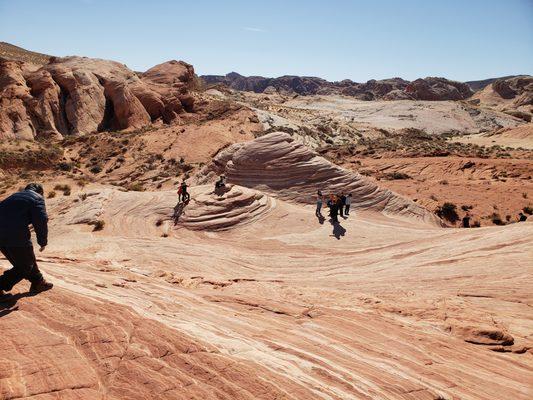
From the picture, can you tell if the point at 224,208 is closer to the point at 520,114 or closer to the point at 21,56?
the point at 21,56

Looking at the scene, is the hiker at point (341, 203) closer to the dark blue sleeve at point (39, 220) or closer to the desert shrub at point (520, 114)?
the dark blue sleeve at point (39, 220)

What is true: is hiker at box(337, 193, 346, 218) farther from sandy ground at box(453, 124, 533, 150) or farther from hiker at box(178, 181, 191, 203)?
sandy ground at box(453, 124, 533, 150)

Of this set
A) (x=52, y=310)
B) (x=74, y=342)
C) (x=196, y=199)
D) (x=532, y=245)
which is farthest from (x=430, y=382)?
(x=196, y=199)

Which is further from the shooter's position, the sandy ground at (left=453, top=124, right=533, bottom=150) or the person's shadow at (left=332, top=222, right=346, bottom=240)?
the sandy ground at (left=453, top=124, right=533, bottom=150)

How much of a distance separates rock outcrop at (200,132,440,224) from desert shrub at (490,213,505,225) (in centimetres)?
892

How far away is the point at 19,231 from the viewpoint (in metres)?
6.05

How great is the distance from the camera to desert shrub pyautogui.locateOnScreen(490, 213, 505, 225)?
26486 mm

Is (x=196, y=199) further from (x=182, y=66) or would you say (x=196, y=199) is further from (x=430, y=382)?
(x=182, y=66)

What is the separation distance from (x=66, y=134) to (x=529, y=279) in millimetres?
47164

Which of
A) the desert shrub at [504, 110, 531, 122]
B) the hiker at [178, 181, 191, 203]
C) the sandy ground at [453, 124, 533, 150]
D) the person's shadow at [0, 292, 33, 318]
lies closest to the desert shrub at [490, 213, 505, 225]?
the hiker at [178, 181, 191, 203]

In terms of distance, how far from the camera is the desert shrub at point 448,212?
2741 cm

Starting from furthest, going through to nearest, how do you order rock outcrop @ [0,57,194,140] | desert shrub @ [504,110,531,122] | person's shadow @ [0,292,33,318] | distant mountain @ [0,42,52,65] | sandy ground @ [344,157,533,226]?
desert shrub @ [504,110,531,122] < distant mountain @ [0,42,52,65] < rock outcrop @ [0,57,194,140] < sandy ground @ [344,157,533,226] < person's shadow @ [0,292,33,318]

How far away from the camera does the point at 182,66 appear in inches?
2559

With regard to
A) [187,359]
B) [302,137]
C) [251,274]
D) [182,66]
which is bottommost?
[251,274]
